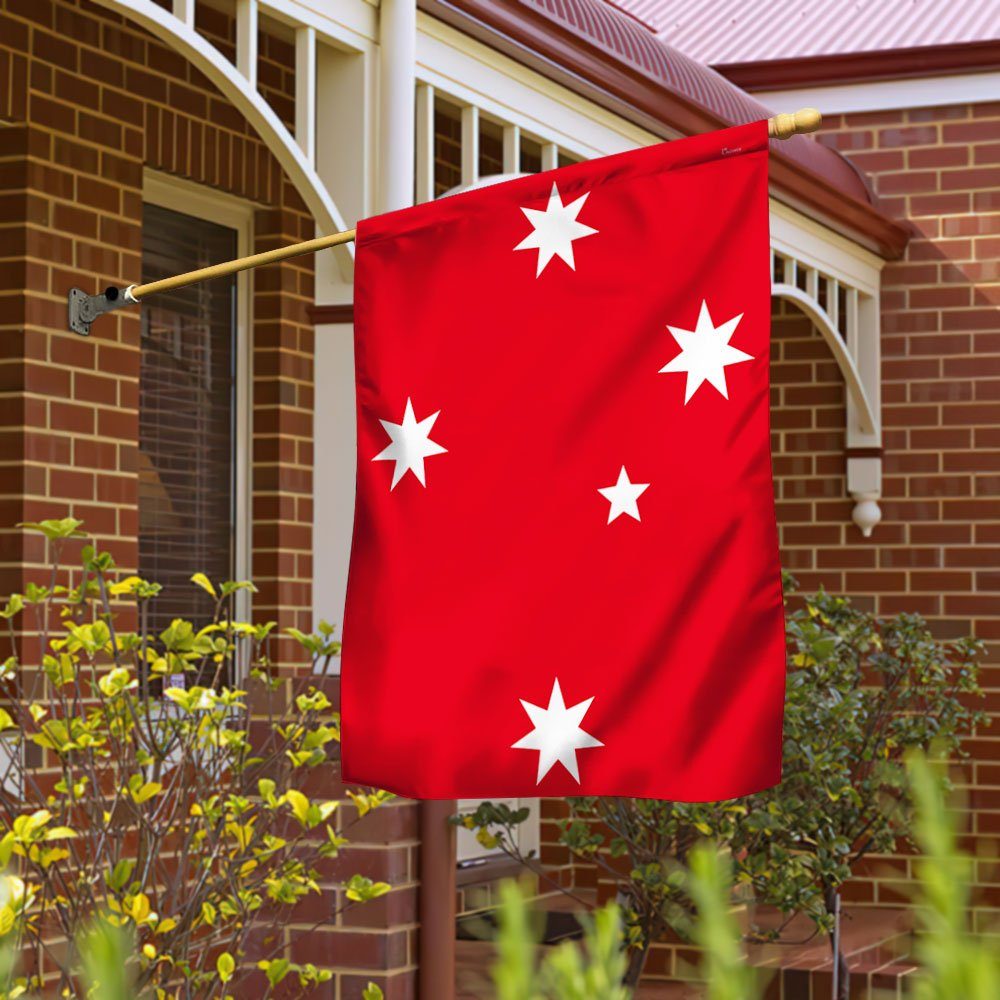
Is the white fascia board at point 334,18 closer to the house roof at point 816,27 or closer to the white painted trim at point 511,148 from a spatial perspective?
the white painted trim at point 511,148

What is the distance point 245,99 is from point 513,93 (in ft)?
4.63

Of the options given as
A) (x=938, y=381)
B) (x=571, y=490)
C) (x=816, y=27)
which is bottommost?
(x=571, y=490)

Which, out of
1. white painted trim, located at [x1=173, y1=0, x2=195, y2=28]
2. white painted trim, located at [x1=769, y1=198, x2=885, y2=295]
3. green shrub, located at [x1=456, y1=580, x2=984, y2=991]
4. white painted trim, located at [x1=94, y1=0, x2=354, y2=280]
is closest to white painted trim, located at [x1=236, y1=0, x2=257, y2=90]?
white painted trim, located at [x1=94, y1=0, x2=354, y2=280]

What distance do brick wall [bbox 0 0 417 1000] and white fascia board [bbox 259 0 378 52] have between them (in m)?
0.99

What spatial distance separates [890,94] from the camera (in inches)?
355

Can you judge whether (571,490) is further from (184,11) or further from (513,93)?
(513,93)

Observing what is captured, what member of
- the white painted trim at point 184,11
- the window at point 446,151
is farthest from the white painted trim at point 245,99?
the window at point 446,151

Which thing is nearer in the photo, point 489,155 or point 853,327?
point 489,155

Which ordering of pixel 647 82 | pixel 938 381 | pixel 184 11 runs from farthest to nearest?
pixel 938 381 → pixel 647 82 → pixel 184 11

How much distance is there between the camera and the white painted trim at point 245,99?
4.01m

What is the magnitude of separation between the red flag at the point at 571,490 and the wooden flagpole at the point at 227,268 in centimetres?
6

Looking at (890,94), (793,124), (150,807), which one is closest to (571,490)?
(793,124)

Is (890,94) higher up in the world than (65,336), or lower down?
higher up

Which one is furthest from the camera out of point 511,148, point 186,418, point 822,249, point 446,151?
point 822,249
